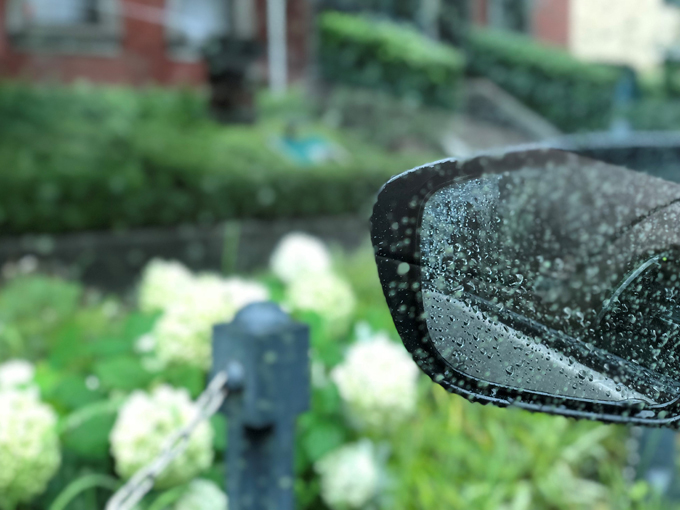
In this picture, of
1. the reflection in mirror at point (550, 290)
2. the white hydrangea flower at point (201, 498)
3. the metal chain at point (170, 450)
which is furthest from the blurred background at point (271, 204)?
the metal chain at point (170, 450)

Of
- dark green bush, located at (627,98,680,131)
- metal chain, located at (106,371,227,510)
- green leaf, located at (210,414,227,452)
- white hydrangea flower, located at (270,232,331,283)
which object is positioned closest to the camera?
metal chain, located at (106,371,227,510)

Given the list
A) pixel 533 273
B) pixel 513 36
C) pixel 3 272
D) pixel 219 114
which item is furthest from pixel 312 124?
pixel 533 273

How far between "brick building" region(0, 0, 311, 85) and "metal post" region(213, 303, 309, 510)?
15.7 feet

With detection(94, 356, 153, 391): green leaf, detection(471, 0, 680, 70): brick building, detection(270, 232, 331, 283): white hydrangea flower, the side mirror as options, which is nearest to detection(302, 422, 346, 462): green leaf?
detection(94, 356, 153, 391): green leaf

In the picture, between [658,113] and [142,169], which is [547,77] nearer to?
[658,113]

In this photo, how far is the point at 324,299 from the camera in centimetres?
176

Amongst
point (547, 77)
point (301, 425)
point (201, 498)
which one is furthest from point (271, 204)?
point (201, 498)

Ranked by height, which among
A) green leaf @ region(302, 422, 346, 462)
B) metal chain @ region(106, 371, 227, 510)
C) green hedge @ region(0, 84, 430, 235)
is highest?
metal chain @ region(106, 371, 227, 510)

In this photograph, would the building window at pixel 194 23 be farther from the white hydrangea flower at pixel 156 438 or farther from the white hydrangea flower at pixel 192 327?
the white hydrangea flower at pixel 156 438

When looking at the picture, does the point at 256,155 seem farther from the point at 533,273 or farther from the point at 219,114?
the point at 533,273

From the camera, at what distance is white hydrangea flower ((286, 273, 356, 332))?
1.76 meters

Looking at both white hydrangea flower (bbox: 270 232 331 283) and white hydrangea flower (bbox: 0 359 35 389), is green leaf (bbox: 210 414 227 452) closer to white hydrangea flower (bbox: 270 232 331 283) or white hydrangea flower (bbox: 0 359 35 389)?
white hydrangea flower (bbox: 0 359 35 389)

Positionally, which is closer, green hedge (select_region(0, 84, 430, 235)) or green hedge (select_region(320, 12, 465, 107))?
green hedge (select_region(0, 84, 430, 235))

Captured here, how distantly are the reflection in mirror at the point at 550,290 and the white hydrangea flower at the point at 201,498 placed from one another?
2.93 feet
